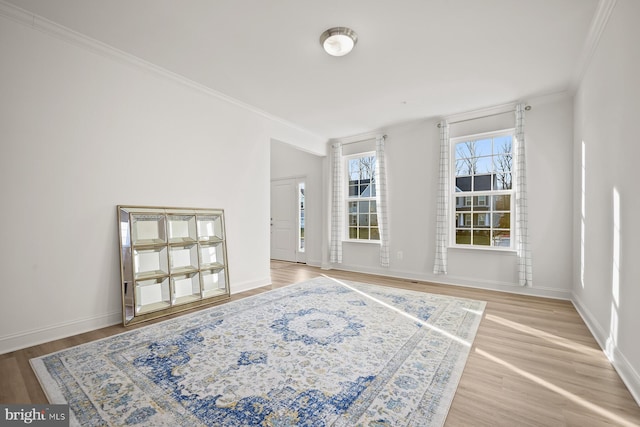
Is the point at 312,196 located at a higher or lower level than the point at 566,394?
higher

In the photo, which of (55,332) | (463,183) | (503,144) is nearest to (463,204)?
(463,183)

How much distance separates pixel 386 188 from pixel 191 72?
11.8 feet

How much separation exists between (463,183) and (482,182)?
0.90 ft

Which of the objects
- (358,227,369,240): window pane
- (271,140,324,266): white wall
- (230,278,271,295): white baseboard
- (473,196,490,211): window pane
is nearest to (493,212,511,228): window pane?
(473,196,490,211): window pane

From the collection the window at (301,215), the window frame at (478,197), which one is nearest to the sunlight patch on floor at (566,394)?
the window frame at (478,197)

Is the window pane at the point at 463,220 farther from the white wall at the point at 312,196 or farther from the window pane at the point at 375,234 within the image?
the white wall at the point at 312,196

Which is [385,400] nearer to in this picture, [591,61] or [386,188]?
[591,61]

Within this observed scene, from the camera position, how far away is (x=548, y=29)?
8.57ft

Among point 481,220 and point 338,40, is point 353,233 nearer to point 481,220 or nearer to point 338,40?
point 481,220

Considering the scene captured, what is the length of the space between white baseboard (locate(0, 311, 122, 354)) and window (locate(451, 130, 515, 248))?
4807 millimetres

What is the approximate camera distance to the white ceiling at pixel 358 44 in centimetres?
237

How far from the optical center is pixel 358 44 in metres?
2.86

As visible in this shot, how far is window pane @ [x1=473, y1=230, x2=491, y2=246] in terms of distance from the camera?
14.8ft

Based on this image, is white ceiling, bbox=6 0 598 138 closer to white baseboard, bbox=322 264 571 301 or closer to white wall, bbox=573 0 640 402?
white wall, bbox=573 0 640 402
